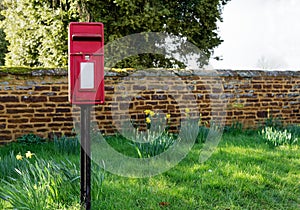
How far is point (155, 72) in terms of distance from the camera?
6.52 m

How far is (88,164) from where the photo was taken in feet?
9.31

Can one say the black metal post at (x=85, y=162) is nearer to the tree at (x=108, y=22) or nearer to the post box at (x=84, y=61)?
the post box at (x=84, y=61)

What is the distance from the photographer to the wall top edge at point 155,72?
581cm

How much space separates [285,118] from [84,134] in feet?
19.7

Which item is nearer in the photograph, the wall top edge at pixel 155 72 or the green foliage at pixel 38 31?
the wall top edge at pixel 155 72

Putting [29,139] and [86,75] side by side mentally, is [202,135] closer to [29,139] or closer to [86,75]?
[29,139]

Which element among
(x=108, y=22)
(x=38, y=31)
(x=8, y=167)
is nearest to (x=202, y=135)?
(x=8, y=167)

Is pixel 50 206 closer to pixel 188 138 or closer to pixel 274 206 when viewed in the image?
pixel 274 206

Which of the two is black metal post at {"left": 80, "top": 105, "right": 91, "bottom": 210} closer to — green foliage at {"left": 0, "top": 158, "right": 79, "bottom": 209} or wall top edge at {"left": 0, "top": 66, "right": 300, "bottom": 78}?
green foliage at {"left": 0, "top": 158, "right": 79, "bottom": 209}

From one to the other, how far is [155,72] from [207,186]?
3.23 metres

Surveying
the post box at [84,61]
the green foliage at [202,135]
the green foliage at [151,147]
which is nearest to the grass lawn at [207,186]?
the green foliage at [151,147]

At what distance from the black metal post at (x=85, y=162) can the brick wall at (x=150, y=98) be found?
330cm

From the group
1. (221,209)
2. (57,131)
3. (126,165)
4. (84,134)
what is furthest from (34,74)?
(221,209)

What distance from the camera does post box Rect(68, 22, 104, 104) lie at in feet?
8.91
